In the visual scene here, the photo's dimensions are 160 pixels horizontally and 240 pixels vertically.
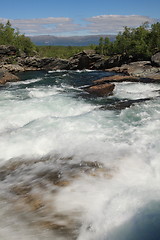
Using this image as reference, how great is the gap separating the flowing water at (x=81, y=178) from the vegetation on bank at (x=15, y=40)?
193 ft

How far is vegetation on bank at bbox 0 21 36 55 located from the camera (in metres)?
68.7

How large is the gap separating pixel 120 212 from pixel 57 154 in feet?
11.8

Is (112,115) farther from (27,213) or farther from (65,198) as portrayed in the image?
(27,213)

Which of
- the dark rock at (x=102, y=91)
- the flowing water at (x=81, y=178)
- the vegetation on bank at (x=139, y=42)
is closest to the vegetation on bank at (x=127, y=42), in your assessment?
the vegetation on bank at (x=139, y=42)

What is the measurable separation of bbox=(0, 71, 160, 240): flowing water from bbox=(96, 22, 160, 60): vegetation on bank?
41.5 meters

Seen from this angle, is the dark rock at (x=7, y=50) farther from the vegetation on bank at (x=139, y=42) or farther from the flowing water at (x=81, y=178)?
the flowing water at (x=81, y=178)

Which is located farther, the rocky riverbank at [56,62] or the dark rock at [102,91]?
the rocky riverbank at [56,62]

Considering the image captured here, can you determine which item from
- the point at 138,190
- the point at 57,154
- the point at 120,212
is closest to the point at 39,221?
the point at 120,212

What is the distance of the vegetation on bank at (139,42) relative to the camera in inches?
1956

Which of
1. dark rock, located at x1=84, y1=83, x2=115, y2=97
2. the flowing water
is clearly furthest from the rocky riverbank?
the flowing water

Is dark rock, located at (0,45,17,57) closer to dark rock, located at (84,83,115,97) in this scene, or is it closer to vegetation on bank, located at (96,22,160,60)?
vegetation on bank, located at (96,22,160,60)

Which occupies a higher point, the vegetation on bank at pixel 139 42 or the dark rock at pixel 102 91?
the vegetation on bank at pixel 139 42

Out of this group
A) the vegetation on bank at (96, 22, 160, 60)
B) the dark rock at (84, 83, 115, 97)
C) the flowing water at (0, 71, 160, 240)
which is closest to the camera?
the flowing water at (0, 71, 160, 240)

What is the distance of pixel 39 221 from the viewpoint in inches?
194
